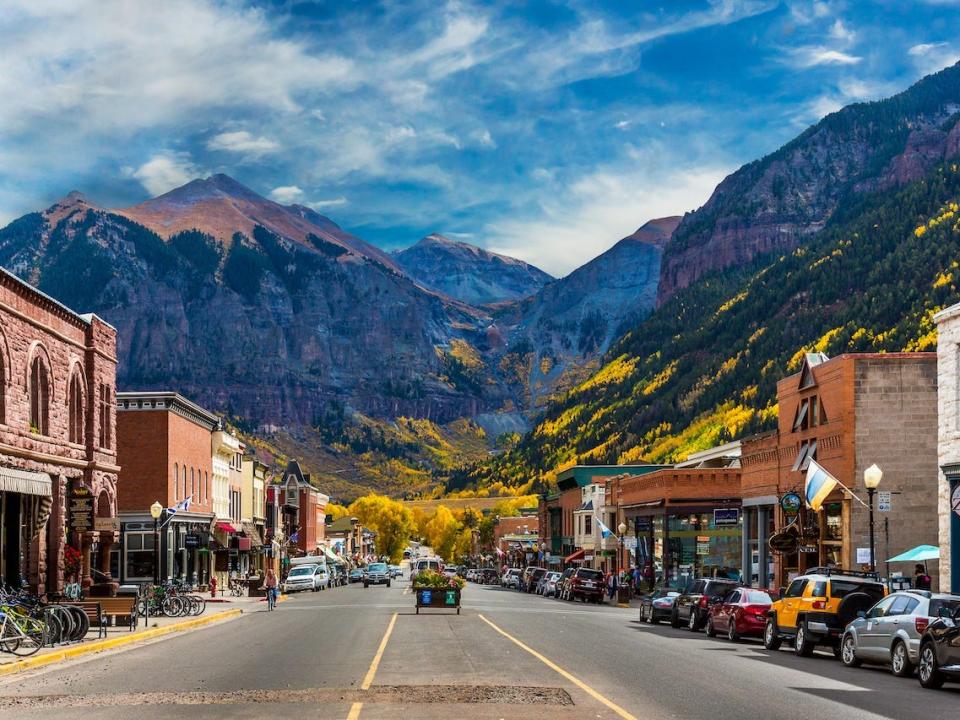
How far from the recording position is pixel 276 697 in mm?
20469

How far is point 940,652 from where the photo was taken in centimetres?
2359

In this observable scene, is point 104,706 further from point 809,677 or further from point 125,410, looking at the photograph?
point 125,410

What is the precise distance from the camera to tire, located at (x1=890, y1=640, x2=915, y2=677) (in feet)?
86.6

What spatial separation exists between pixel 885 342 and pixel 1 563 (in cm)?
14678

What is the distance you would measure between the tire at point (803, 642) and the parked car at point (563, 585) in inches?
1685

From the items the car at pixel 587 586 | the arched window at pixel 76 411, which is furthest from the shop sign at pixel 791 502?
the arched window at pixel 76 411

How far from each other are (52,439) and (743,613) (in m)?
23.4

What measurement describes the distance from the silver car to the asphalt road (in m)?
0.54

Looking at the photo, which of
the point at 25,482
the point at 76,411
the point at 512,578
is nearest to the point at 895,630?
the point at 25,482

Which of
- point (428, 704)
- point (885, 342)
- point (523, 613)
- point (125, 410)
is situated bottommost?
point (523, 613)

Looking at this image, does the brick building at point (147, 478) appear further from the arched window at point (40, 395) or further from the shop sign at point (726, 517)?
the shop sign at point (726, 517)

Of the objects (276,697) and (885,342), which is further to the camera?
(885,342)

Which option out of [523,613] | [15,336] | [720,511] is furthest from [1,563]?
[720,511]

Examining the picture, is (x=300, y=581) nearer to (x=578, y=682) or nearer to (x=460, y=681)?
(x=460, y=681)
